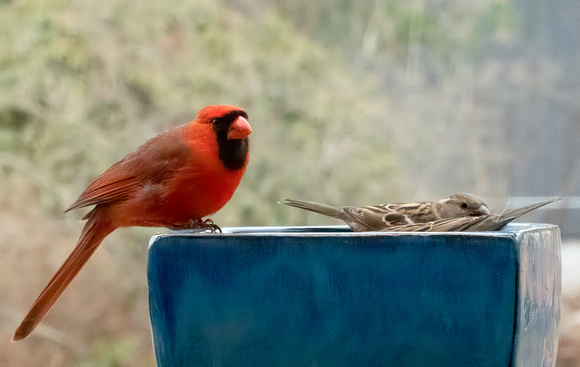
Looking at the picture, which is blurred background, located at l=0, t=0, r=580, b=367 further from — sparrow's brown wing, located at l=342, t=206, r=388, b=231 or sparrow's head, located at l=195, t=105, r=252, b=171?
sparrow's head, located at l=195, t=105, r=252, b=171

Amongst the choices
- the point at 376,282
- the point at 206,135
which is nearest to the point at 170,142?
the point at 206,135

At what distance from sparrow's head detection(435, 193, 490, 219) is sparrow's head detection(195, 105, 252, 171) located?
0.35 meters

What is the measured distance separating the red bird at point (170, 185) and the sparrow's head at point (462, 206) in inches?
13.9

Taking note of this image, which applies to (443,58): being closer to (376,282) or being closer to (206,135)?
(206,135)

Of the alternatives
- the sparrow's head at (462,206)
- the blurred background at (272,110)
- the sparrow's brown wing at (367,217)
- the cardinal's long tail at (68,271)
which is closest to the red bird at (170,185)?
the cardinal's long tail at (68,271)

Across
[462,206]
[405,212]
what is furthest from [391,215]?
[462,206]

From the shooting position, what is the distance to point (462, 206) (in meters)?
1.14

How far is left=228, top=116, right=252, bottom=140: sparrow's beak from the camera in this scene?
0.97 m

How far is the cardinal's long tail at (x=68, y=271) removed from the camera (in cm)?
97

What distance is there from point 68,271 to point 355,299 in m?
0.50

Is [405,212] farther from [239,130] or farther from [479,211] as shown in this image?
[239,130]

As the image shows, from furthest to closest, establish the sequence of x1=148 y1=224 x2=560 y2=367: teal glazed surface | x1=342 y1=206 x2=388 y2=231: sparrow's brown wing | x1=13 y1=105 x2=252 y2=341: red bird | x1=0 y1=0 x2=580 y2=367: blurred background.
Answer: x1=0 y1=0 x2=580 y2=367: blurred background < x1=342 y1=206 x2=388 y2=231: sparrow's brown wing < x1=13 y1=105 x2=252 y2=341: red bird < x1=148 y1=224 x2=560 y2=367: teal glazed surface

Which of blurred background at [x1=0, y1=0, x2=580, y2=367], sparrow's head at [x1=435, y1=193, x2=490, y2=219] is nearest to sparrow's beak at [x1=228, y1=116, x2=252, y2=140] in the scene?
sparrow's head at [x1=435, y1=193, x2=490, y2=219]

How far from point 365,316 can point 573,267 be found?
126cm
